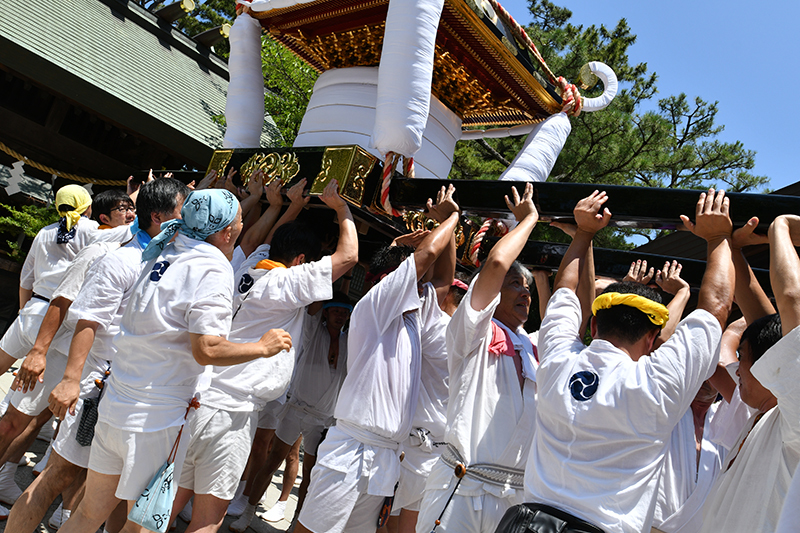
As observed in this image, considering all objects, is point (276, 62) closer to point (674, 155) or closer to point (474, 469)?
point (674, 155)

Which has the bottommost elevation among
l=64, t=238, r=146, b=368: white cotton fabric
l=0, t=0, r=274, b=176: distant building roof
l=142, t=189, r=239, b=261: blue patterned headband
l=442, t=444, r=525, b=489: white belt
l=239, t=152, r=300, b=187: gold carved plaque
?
l=442, t=444, r=525, b=489: white belt

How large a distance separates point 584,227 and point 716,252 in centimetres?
50

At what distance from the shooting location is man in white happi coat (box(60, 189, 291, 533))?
2.16 meters

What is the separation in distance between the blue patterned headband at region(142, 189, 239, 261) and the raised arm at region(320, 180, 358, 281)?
0.61 metres

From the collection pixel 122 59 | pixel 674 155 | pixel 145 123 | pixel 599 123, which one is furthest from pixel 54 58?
pixel 674 155

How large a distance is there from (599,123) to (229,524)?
8.78 metres

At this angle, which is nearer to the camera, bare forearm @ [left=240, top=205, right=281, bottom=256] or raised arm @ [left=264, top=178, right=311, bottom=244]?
raised arm @ [left=264, top=178, right=311, bottom=244]

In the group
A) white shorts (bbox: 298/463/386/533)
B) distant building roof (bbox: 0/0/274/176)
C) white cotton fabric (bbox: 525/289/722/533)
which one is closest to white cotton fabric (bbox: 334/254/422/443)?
white shorts (bbox: 298/463/386/533)

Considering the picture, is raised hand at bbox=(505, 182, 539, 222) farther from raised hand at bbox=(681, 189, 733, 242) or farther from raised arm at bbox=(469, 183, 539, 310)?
raised hand at bbox=(681, 189, 733, 242)

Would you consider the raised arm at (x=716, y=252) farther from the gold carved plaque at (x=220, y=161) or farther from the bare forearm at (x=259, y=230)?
the gold carved plaque at (x=220, y=161)

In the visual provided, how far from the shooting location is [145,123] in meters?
6.69

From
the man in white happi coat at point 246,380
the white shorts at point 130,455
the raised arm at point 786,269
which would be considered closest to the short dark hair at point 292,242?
the man in white happi coat at point 246,380

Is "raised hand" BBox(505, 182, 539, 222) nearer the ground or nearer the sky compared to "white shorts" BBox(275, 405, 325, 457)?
nearer the sky

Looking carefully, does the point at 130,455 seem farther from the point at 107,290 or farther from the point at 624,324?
the point at 624,324
